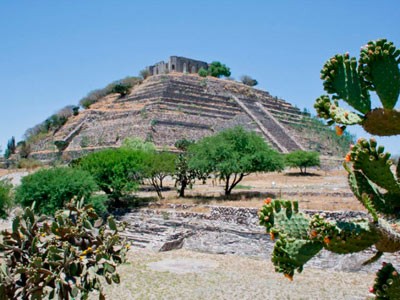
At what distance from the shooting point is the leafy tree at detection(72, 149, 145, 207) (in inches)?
1082

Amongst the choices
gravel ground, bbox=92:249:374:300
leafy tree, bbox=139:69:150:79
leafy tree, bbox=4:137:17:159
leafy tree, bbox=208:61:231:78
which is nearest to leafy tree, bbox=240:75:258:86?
leafy tree, bbox=208:61:231:78

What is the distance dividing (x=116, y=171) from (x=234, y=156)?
6996 millimetres

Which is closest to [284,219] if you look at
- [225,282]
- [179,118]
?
[225,282]

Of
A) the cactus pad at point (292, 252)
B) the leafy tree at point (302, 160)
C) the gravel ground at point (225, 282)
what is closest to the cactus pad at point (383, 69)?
the cactus pad at point (292, 252)

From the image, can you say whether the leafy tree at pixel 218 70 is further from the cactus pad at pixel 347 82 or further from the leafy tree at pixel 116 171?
the cactus pad at pixel 347 82

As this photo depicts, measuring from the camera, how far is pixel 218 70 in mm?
75062

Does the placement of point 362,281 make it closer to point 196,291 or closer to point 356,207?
point 196,291

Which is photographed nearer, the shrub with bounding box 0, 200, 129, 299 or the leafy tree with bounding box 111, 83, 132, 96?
the shrub with bounding box 0, 200, 129, 299

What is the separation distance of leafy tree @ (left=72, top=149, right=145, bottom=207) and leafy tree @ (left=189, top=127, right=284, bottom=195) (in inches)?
139

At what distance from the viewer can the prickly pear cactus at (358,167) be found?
365 centimetres

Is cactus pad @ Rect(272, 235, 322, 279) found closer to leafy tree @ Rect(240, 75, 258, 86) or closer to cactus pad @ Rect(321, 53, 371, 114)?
cactus pad @ Rect(321, 53, 371, 114)

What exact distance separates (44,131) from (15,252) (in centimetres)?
5756

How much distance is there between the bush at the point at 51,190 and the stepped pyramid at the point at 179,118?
21.5 m

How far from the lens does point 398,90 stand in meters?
3.71
